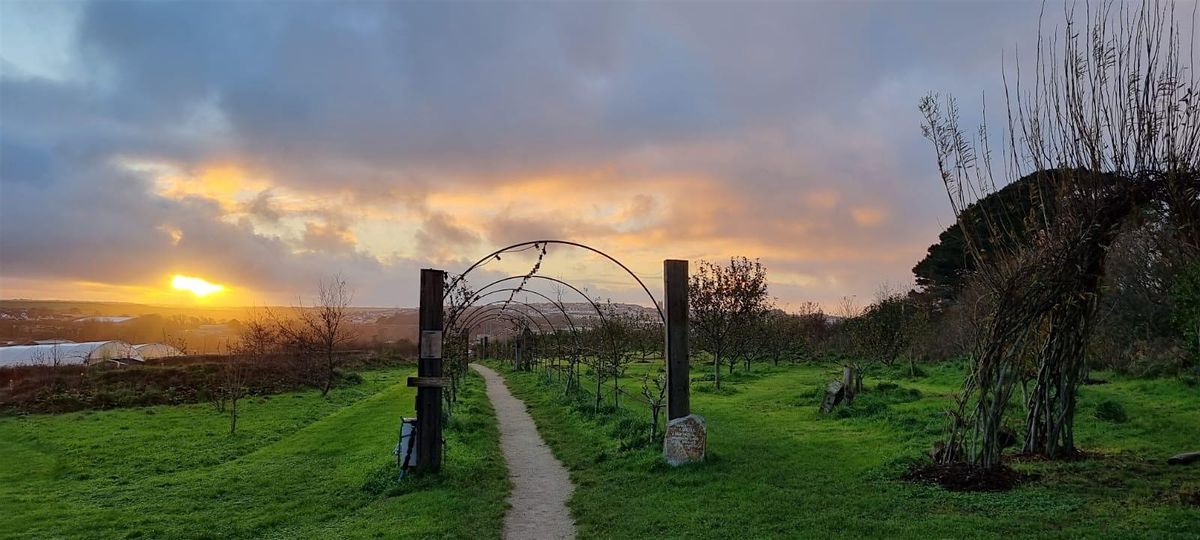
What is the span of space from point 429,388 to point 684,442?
Answer: 11.7 feet

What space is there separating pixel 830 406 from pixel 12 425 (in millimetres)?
22268

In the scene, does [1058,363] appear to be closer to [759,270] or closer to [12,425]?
[759,270]

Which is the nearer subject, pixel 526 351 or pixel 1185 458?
pixel 1185 458

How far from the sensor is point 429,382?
9.11 meters

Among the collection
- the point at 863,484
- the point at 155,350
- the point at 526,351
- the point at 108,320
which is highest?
the point at 108,320

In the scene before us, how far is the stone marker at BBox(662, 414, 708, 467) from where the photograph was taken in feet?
30.3

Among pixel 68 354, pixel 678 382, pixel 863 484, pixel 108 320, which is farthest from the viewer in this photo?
pixel 108 320

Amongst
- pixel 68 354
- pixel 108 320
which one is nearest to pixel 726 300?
pixel 68 354

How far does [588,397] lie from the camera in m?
18.9

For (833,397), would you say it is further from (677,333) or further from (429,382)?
(429,382)

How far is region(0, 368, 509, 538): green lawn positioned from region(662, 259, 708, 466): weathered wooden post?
95.4 inches

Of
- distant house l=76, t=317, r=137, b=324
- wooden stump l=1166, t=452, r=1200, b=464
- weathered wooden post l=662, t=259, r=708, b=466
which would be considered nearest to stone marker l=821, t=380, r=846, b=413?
weathered wooden post l=662, t=259, r=708, b=466

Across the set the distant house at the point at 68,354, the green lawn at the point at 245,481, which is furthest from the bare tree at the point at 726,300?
the distant house at the point at 68,354

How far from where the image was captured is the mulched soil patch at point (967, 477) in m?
7.47
